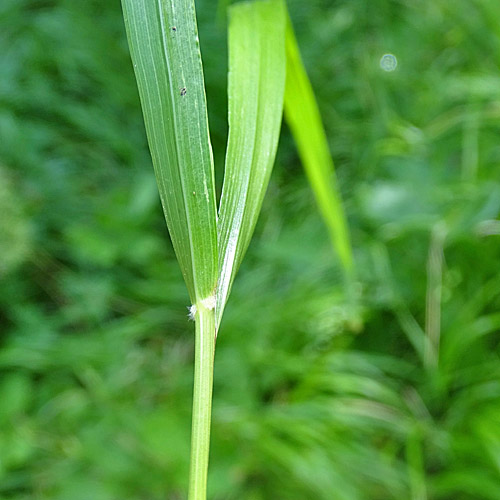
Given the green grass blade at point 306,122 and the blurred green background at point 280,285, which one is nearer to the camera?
the green grass blade at point 306,122

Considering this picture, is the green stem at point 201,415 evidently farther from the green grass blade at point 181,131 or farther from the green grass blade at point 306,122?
the green grass blade at point 306,122

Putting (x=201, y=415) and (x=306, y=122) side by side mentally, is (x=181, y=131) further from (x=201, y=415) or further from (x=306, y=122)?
(x=306, y=122)

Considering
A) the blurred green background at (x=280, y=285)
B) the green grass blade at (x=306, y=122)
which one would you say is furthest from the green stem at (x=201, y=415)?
the blurred green background at (x=280, y=285)

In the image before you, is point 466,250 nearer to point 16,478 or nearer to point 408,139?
point 408,139

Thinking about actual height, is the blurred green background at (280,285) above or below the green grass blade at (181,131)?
above

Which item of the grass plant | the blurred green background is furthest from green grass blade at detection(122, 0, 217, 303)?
the blurred green background

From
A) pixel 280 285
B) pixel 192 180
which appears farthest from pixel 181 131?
pixel 280 285
